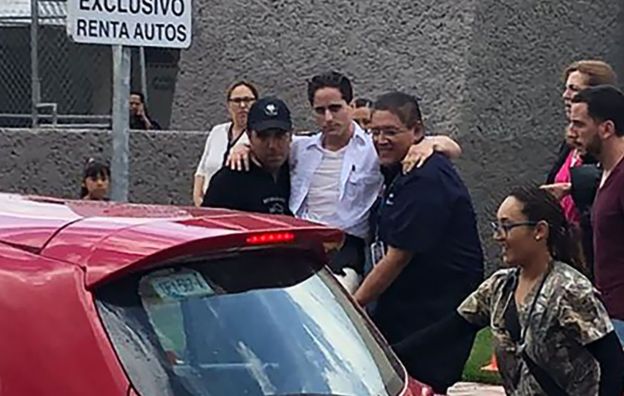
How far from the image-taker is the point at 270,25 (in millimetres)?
13977

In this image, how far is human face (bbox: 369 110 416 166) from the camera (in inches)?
260

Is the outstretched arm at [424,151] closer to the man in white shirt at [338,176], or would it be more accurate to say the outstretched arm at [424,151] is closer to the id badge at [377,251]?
the man in white shirt at [338,176]

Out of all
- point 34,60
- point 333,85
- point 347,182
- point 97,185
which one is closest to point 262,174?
point 347,182

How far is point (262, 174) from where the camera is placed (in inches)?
282

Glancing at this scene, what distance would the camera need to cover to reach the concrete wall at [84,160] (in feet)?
40.7

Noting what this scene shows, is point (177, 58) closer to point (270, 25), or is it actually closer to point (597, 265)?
point (270, 25)

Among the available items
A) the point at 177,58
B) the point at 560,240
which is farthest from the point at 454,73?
the point at 560,240

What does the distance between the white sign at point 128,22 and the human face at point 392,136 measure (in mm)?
1202

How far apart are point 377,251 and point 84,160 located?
6258 millimetres

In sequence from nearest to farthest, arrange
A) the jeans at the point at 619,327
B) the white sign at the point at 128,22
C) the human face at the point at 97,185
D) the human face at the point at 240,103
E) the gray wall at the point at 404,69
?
1. the jeans at the point at 619,327
2. the white sign at the point at 128,22
3. the human face at the point at 240,103
4. the human face at the point at 97,185
5. the gray wall at the point at 404,69

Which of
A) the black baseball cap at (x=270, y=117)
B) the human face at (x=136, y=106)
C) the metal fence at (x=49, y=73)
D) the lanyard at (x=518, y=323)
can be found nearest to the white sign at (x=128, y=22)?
the black baseball cap at (x=270, y=117)

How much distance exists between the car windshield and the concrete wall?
845 centimetres

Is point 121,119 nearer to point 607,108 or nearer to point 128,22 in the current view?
point 128,22

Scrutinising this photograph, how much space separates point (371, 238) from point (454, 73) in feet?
20.1
